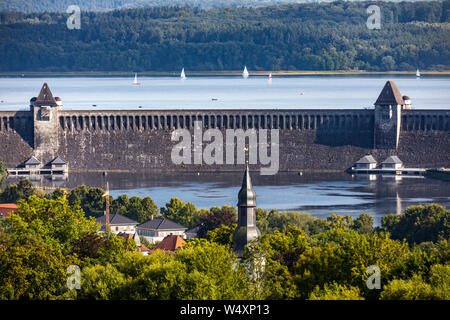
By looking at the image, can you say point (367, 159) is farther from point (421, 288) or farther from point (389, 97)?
point (421, 288)

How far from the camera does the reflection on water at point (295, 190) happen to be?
118 metres

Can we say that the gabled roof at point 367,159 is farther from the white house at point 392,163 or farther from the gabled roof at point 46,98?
the gabled roof at point 46,98

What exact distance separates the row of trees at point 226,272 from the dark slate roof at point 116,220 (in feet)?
115

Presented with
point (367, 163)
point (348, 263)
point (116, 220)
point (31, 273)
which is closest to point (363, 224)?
point (116, 220)

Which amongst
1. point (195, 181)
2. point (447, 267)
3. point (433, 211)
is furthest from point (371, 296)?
point (195, 181)

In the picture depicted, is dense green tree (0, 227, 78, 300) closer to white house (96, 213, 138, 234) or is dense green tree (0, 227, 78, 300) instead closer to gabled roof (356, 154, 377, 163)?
white house (96, 213, 138, 234)

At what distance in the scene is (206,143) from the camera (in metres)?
151

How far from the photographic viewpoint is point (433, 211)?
9200 centimetres

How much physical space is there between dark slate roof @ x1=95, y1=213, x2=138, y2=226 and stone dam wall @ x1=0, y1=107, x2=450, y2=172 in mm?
43069

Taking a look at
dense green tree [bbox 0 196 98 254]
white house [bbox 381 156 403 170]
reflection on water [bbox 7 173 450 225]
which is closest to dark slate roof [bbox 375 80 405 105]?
A: white house [bbox 381 156 403 170]

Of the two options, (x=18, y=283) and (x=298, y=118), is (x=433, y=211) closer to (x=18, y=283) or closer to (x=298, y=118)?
(x=18, y=283)

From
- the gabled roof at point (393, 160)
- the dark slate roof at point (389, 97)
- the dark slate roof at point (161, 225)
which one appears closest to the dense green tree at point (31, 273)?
the dark slate roof at point (161, 225)
